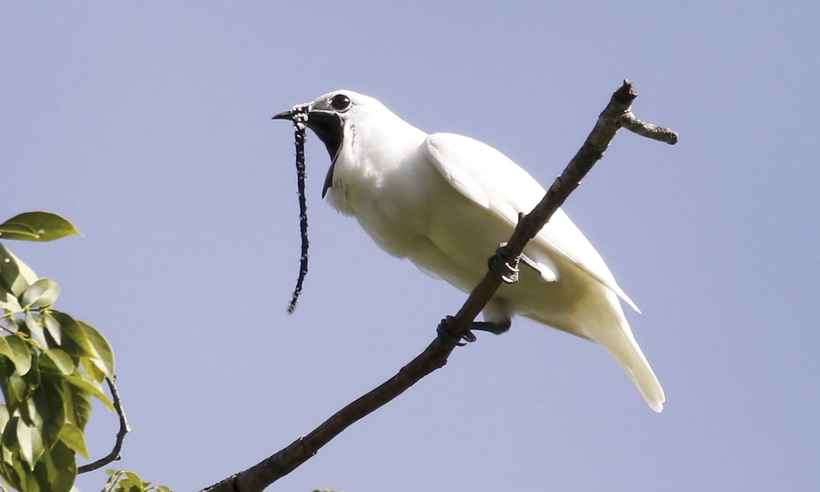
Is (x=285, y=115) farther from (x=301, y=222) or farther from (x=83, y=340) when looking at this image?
(x=83, y=340)

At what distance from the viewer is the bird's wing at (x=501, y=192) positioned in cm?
470

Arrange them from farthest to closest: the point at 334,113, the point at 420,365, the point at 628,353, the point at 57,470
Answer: the point at 334,113
the point at 628,353
the point at 420,365
the point at 57,470

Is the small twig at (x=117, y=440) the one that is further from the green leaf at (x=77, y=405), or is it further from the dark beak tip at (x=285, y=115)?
the dark beak tip at (x=285, y=115)

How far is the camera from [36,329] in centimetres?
273

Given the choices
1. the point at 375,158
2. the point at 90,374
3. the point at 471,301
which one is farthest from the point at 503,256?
the point at 90,374

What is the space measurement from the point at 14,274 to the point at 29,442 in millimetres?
420

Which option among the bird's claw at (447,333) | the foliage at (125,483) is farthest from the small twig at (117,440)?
the bird's claw at (447,333)

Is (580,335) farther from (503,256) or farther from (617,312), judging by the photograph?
(503,256)

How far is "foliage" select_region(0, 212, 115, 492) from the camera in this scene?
2.72m

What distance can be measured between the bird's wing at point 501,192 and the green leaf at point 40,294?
214cm

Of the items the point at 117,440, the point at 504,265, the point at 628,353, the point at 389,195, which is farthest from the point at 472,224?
the point at 117,440

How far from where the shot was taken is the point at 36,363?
8.97 ft

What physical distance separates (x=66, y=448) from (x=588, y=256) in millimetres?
2606

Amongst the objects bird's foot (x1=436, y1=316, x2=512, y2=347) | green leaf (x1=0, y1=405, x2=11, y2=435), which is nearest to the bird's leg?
bird's foot (x1=436, y1=316, x2=512, y2=347)
